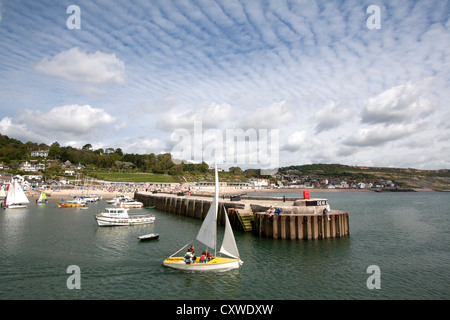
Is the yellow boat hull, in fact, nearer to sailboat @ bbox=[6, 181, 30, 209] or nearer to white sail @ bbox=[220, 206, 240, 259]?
white sail @ bbox=[220, 206, 240, 259]

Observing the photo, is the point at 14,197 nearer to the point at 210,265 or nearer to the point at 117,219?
the point at 117,219

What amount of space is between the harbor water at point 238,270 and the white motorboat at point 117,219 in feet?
19.6

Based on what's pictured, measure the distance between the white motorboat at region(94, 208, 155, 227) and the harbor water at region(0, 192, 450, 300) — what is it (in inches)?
235

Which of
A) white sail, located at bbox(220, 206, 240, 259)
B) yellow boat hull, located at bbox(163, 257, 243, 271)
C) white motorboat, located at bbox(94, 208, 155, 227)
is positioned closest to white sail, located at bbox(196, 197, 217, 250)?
white sail, located at bbox(220, 206, 240, 259)

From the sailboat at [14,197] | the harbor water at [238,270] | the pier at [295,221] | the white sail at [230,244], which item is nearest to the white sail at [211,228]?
the white sail at [230,244]

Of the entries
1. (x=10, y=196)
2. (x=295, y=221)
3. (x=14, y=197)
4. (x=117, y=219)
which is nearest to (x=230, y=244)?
(x=295, y=221)

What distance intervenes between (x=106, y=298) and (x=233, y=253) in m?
10.9

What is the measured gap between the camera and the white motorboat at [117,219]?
48.2 metres

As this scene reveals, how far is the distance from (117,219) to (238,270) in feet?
103

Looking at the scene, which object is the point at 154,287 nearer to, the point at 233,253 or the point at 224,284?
the point at 224,284

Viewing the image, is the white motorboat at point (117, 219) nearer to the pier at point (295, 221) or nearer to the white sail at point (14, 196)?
the pier at point (295, 221)

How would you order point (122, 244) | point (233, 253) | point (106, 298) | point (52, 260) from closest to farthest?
point (106, 298) < point (233, 253) < point (52, 260) < point (122, 244)
